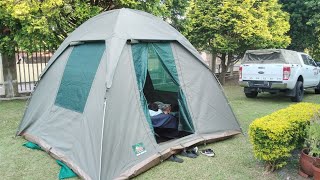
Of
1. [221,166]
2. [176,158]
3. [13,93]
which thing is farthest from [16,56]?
[221,166]

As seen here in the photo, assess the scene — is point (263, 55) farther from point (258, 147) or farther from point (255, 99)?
point (258, 147)

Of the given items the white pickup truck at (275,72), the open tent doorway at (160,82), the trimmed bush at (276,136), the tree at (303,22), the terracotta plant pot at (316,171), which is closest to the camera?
the terracotta plant pot at (316,171)

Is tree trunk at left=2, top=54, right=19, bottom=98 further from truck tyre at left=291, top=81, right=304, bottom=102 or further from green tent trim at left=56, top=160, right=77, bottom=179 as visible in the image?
truck tyre at left=291, top=81, right=304, bottom=102

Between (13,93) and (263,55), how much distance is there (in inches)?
324

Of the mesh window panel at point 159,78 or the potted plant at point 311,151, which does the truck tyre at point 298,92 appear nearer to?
the mesh window panel at point 159,78

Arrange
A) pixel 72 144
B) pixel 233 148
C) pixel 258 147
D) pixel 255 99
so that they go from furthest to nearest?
1. pixel 255 99
2. pixel 233 148
3. pixel 72 144
4. pixel 258 147

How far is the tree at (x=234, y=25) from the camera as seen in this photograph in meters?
12.0

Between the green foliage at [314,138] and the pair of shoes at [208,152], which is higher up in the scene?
the green foliage at [314,138]

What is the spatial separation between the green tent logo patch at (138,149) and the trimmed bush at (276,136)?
155cm

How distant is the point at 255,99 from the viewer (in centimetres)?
1049

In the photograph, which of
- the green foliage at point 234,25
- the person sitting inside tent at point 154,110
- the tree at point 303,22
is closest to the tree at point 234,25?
the green foliage at point 234,25

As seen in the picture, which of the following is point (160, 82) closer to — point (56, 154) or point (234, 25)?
point (56, 154)

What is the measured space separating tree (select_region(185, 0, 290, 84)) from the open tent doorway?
521 cm

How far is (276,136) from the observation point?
3943mm
